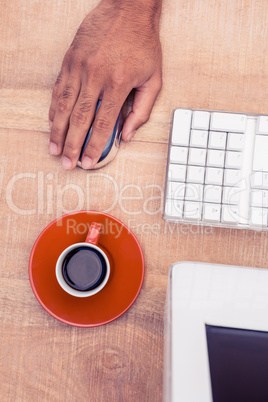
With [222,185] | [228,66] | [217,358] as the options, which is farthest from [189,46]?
[217,358]

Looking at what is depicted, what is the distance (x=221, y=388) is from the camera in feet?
1.00

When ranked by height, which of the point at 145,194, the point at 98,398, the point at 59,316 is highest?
the point at 145,194

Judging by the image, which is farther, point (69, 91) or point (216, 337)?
point (69, 91)

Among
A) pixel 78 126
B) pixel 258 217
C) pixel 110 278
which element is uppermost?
pixel 78 126

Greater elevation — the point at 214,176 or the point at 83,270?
the point at 214,176

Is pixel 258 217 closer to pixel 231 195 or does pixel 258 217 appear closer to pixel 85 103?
pixel 231 195

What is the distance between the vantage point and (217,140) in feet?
1.54

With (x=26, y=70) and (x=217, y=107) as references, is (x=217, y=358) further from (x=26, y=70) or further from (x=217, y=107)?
(x=26, y=70)

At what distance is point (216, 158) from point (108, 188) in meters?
0.17

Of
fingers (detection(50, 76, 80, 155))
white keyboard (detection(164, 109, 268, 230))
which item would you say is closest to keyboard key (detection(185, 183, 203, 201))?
white keyboard (detection(164, 109, 268, 230))

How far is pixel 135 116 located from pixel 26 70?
0.63 ft

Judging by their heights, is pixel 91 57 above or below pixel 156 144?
above

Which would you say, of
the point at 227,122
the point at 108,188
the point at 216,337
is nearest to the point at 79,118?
the point at 108,188

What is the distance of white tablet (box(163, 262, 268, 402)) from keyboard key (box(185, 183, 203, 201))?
12cm
